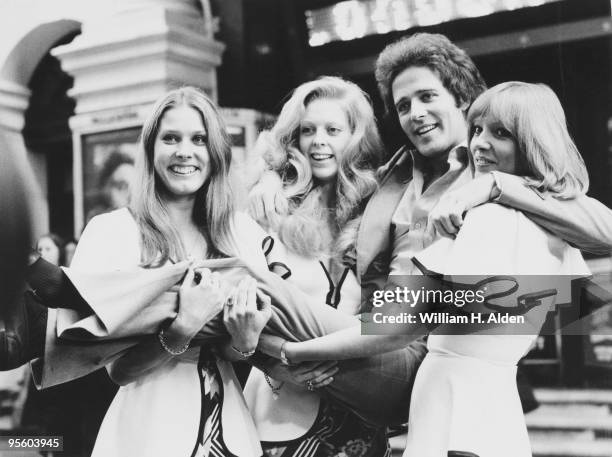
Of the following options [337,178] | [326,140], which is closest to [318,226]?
[337,178]

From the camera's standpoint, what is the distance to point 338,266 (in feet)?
7.94

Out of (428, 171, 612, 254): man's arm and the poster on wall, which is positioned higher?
the poster on wall

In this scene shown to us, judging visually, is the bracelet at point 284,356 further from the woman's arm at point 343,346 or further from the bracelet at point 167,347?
the bracelet at point 167,347

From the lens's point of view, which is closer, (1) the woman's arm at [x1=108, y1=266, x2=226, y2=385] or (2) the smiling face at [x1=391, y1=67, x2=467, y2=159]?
(1) the woman's arm at [x1=108, y1=266, x2=226, y2=385]

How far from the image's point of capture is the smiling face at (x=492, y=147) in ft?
7.16

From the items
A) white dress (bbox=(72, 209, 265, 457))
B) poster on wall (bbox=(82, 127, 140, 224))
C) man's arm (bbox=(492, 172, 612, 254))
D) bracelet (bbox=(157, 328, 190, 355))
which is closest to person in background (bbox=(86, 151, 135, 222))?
poster on wall (bbox=(82, 127, 140, 224))

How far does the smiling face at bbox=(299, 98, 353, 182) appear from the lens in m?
2.46

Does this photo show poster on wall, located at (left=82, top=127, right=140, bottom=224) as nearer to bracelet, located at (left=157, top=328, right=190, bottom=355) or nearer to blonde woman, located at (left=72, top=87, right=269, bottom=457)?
blonde woman, located at (left=72, top=87, right=269, bottom=457)

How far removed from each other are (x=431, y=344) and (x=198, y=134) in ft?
2.94

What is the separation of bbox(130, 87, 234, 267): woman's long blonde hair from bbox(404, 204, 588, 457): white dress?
61cm

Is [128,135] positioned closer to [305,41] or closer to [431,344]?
[305,41]

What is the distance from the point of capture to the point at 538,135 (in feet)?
7.11

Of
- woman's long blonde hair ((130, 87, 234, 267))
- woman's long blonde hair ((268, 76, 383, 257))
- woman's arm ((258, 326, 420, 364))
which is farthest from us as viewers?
woman's long blonde hair ((268, 76, 383, 257))

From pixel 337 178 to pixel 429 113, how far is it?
339 millimetres
